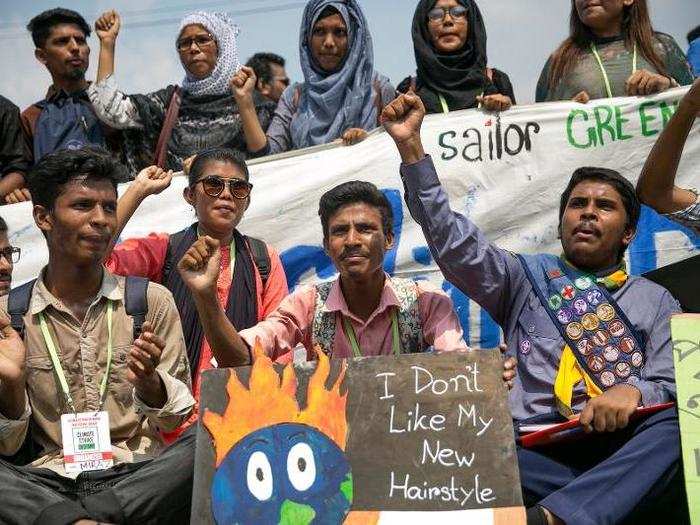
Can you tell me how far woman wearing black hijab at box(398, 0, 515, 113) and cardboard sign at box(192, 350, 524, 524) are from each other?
2.34 m

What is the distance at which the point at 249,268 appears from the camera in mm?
5613

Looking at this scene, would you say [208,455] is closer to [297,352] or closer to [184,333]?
[184,333]

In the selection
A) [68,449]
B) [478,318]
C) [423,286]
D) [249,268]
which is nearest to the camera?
[68,449]

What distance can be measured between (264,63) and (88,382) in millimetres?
5086

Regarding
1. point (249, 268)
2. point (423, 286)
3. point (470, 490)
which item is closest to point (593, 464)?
point (470, 490)

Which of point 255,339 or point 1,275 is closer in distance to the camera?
point 255,339

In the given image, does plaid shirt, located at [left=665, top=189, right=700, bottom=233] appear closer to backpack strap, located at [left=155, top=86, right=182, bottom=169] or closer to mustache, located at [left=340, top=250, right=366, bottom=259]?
mustache, located at [left=340, top=250, right=366, bottom=259]

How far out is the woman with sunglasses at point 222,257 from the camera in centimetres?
549

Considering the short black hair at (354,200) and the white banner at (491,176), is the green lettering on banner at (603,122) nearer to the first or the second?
the white banner at (491,176)

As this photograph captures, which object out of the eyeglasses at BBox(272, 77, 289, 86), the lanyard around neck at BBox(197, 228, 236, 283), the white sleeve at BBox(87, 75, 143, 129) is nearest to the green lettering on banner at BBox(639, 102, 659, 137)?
the lanyard around neck at BBox(197, 228, 236, 283)

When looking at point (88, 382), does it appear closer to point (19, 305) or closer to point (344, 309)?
point (19, 305)

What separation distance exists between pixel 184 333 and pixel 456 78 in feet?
6.72

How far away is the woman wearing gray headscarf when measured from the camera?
6.49 meters

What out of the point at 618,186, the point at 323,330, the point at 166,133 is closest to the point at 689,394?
the point at 618,186
